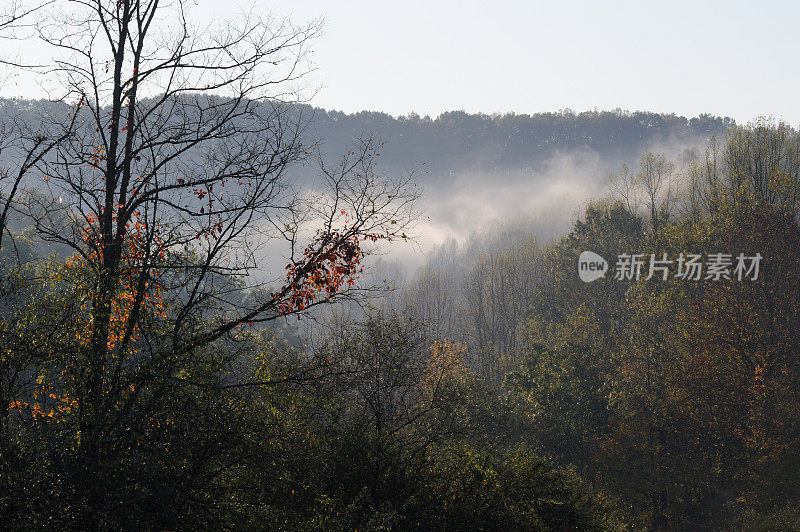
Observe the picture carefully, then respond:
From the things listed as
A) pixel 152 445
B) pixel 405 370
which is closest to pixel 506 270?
pixel 405 370

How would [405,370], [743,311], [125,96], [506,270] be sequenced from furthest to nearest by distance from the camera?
1. [506,270]
2. [743,311]
3. [405,370]
4. [125,96]

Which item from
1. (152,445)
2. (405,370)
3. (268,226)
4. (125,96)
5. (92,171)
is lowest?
(405,370)

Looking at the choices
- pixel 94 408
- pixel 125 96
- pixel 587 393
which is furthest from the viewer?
pixel 587 393

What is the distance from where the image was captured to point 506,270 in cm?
5284

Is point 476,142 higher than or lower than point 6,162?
higher

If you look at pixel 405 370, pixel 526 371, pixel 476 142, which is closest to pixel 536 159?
pixel 476 142

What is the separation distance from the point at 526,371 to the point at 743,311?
10357 mm

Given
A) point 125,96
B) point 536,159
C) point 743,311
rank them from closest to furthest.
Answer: point 125,96
point 743,311
point 536,159

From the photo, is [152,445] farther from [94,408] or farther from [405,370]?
[405,370]

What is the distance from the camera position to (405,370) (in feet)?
50.5

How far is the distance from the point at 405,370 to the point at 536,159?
139 metres

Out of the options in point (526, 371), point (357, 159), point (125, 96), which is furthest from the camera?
point (526, 371)

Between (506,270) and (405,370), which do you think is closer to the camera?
(405,370)

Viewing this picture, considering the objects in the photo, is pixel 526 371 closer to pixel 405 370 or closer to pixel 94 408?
pixel 405 370
